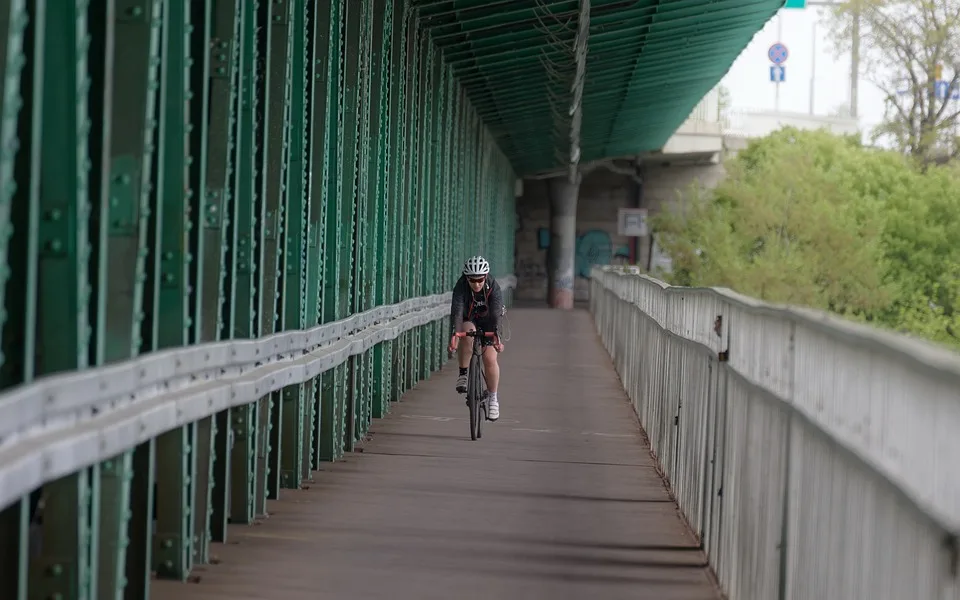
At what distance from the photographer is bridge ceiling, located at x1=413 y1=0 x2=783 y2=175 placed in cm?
2484

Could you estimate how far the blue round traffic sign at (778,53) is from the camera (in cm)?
11125

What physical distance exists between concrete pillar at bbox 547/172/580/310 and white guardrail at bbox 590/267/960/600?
58023mm

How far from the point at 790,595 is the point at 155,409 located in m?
2.83

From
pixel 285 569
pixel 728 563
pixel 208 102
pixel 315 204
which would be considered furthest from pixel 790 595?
pixel 315 204

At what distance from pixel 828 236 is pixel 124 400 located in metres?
65.7

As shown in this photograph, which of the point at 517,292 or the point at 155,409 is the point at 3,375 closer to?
the point at 155,409

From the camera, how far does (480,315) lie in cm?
1627

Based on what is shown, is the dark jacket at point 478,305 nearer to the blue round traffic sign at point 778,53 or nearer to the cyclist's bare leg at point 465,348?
the cyclist's bare leg at point 465,348

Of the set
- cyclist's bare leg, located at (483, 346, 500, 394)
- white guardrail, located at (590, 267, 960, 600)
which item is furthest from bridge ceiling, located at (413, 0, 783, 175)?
white guardrail, located at (590, 267, 960, 600)

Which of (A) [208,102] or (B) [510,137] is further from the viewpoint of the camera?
(B) [510,137]

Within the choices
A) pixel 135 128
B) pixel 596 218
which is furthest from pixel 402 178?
pixel 596 218

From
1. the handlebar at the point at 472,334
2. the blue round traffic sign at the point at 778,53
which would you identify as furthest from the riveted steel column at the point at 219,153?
the blue round traffic sign at the point at 778,53

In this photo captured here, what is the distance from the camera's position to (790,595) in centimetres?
626

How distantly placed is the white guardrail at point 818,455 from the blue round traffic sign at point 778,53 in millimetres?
103209
